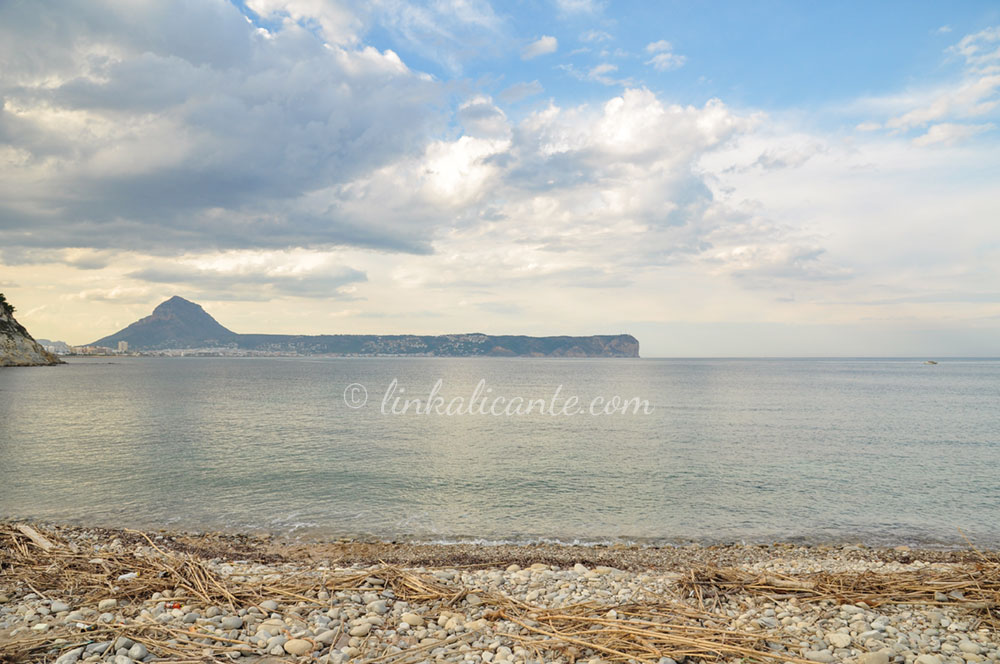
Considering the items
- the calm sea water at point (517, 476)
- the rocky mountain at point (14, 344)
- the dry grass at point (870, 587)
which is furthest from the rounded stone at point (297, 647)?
the rocky mountain at point (14, 344)

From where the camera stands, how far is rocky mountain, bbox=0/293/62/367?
438ft

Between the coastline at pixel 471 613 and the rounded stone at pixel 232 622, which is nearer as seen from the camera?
the coastline at pixel 471 613

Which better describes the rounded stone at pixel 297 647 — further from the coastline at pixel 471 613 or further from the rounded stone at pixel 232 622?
the rounded stone at pixel 232 622

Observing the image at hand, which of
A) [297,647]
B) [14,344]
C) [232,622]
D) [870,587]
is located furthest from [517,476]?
[14,344]

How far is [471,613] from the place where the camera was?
800cm

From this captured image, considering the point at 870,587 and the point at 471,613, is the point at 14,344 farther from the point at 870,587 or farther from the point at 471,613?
the point at 870,587

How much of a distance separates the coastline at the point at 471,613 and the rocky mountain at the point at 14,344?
161576mm

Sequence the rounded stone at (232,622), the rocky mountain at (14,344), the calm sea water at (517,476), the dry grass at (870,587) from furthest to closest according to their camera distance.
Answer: the rocky mountain at (14,344) → the calm sea water at (517,476) → the dry grass at (870,587) → the rounded stone at (232,622)

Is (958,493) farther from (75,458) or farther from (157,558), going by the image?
(75,458)

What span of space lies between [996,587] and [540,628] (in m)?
7.12

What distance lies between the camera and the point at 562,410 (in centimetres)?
5553

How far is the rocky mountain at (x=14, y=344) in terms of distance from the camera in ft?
438

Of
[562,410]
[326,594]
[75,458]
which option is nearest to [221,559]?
[326,594]

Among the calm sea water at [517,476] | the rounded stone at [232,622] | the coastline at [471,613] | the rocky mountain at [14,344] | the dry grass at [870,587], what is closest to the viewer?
the coastline at [471,613]
